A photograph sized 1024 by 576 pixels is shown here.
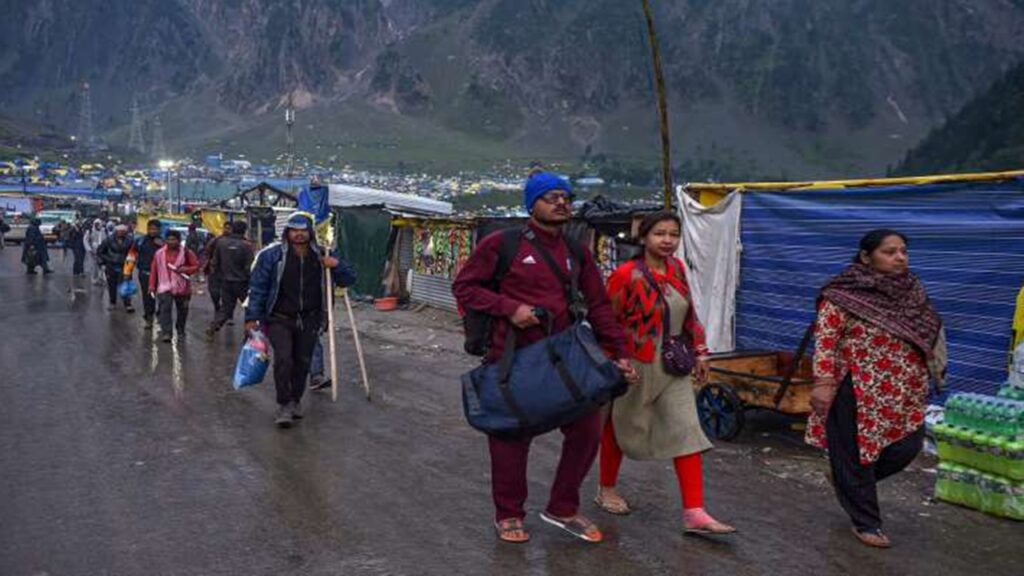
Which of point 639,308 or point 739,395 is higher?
point 639,308

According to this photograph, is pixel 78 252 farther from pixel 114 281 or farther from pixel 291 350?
pixel 291 350

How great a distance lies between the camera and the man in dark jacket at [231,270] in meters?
13.8

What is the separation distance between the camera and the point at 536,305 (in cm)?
467

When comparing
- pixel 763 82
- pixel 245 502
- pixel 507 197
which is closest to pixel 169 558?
pixel 245 502

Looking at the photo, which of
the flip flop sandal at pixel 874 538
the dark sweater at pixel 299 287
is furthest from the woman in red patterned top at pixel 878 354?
the dark sweater at pixel 299 287

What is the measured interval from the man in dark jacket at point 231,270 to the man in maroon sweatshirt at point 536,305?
978 cm

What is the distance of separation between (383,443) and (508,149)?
149 meters

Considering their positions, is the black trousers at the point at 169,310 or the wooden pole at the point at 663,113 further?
the black trousers at the point at 169,310

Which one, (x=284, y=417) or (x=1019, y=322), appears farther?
(x=284, y=417)

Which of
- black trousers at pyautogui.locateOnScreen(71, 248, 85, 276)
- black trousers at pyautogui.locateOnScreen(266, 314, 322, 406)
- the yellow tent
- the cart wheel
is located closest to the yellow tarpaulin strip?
the yellow tent

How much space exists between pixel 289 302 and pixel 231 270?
21.9 feet

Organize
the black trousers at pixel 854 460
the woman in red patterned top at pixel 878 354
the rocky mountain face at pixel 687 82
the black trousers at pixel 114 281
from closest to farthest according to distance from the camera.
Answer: the woman in red patterned top at pixel 878 354 → the black trousers at pixel 854 460 → the black trousers at pixel 114 281 → the rocky mountain face at pixel 687 82

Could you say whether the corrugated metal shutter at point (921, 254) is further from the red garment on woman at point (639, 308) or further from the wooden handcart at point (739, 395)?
the red garment on woman at point (639, 308)

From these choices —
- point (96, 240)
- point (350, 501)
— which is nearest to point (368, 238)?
A: point (96, 240)
